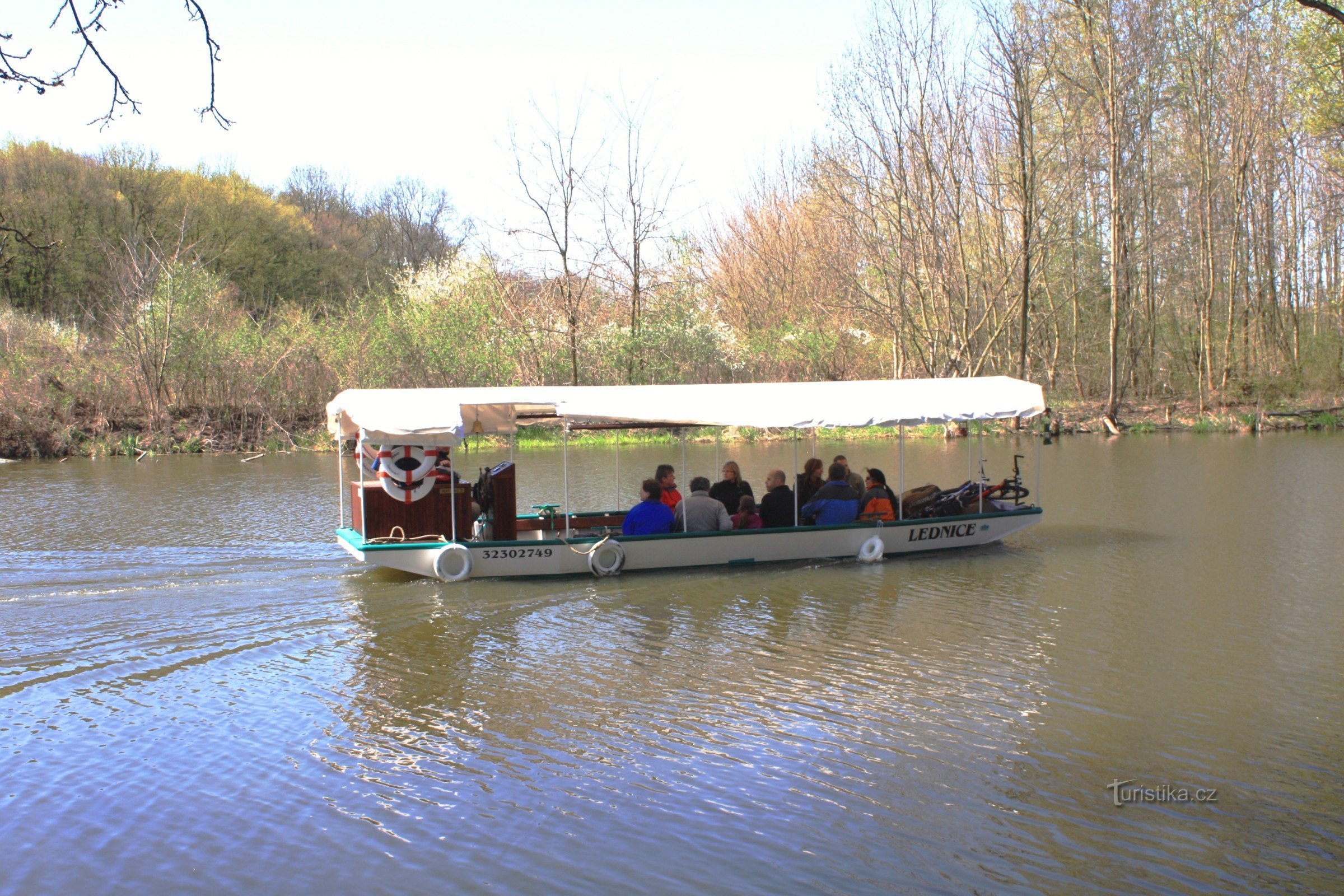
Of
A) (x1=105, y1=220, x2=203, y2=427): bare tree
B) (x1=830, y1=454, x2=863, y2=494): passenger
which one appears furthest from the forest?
(x1=830, y1=454, x2=863, y2=494): passenger

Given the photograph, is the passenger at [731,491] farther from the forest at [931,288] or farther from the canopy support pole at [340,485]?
the forest at [931,288]

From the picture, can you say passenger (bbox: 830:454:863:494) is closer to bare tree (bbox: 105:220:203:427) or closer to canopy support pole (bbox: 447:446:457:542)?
canopy support pole (bbox: 447:446:457:542)

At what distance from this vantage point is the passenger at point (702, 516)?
13430 mm

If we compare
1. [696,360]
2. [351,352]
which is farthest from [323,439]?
[696,360]

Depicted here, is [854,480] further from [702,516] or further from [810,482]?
[702,516]

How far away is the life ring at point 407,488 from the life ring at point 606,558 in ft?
7.19

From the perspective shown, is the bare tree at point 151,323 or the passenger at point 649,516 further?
the bare tree at point 151,323

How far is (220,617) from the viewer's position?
1086 cm

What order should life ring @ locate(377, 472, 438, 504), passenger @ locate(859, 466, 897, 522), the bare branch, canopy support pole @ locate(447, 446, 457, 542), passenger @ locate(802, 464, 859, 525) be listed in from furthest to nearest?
passenger @ locate(859, 466, 897, 522)
passenger @ locate(802, 464, 859, 525)
life ring @ locate(377, 472, 438, 504)
canopy support pole @ locate(447, 446, 457, 542)
the bare branch

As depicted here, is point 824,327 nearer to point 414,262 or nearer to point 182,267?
point 182,267

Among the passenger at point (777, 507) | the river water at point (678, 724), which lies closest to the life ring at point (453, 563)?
the river water at point (678, 724)

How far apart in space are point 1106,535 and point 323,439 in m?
24.6

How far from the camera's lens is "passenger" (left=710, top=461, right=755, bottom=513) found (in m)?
14.2

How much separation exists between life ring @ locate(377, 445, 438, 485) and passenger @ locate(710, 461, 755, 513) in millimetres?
3864
